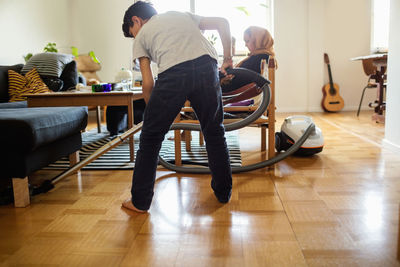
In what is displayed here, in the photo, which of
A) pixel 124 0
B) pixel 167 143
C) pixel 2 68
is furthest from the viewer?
pixel 124 0

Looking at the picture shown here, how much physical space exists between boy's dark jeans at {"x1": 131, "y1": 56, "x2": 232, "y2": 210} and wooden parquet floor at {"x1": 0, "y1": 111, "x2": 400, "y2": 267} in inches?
6.6

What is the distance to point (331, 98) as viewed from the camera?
5746mm

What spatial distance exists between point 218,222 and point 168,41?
743 millimetres

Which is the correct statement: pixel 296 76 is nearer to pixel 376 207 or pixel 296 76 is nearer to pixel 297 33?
pixel 297 33

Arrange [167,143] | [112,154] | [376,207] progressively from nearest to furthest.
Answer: [376,207] → [112,154] → [167,143]

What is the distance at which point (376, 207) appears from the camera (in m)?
1.59

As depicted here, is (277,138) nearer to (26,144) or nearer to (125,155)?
(125,155)

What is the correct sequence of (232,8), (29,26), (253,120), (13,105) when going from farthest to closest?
(232,8) < (29,26) < (13,105) < (253,120)

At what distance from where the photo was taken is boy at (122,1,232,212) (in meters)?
1.45

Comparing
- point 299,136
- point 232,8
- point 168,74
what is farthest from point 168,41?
point 232,8

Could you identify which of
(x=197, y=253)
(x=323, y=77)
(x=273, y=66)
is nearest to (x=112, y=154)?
(x=273, y=66)

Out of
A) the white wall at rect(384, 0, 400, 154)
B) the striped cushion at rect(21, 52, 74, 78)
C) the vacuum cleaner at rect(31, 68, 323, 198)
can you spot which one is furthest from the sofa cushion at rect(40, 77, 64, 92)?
the white wall at rect(384, 0, 400, 154)

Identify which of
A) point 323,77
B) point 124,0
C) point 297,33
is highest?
point 124,0

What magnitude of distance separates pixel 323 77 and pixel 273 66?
3885mm
